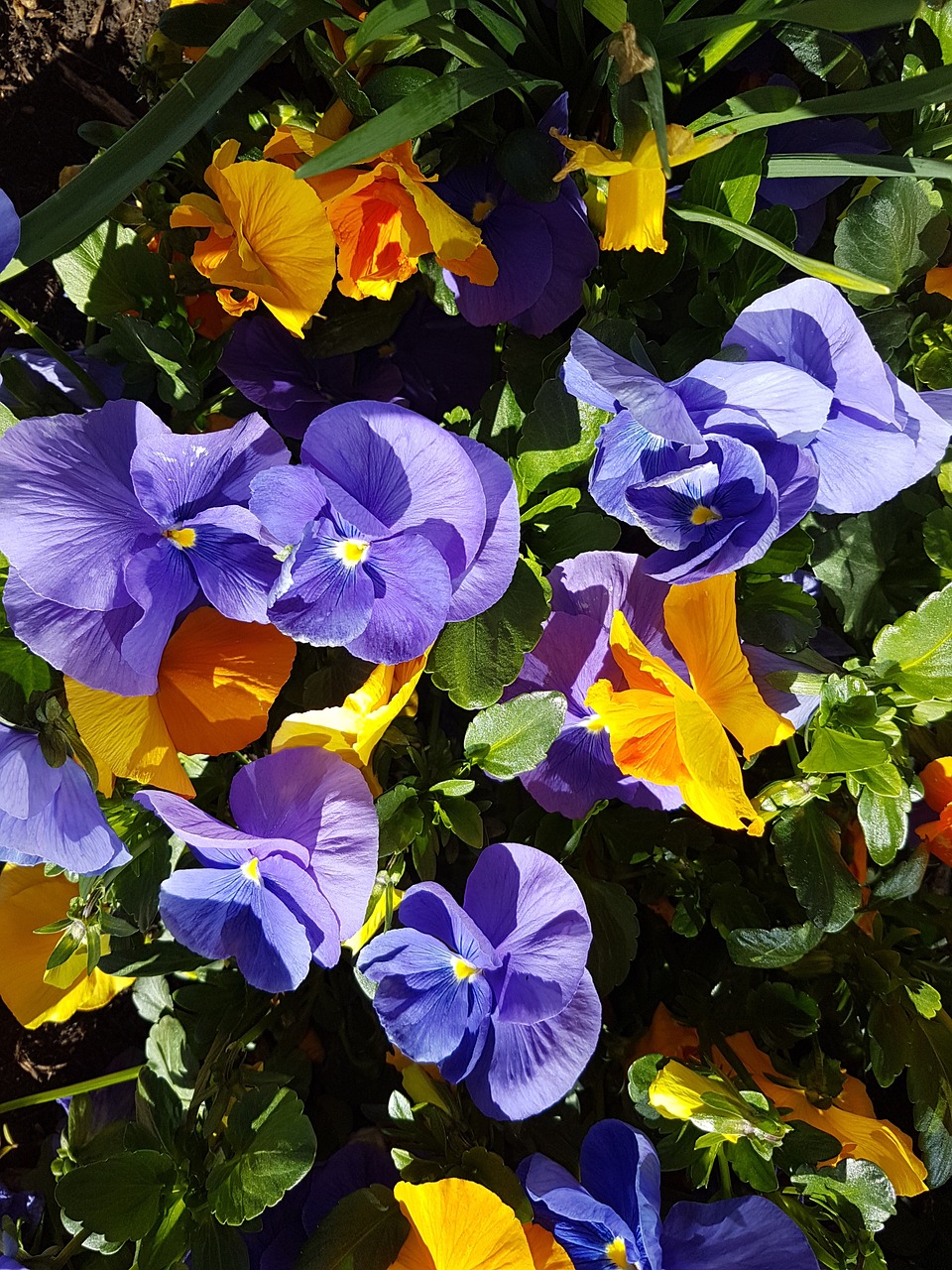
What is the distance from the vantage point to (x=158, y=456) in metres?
0.60

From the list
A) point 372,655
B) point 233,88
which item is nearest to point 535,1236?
point 372,655

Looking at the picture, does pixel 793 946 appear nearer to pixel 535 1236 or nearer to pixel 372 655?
pixel 535 1236

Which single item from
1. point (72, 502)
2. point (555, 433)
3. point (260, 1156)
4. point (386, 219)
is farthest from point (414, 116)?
point (260, 1156)

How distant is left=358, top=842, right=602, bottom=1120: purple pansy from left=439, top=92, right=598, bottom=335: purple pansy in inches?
16.4

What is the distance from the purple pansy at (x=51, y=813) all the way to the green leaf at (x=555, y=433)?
1.21 ft

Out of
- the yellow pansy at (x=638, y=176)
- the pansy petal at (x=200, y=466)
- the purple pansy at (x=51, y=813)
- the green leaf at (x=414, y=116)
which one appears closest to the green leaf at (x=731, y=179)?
the yellow pansy at (x=638, y=176)

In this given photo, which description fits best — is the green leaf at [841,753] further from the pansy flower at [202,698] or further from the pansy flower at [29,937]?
the pansy flower at [29,937]

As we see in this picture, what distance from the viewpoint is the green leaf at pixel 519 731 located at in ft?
2.29

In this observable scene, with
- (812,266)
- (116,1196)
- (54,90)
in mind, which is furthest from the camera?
(54,90)

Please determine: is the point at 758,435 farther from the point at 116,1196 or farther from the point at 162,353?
the point at 116,1196

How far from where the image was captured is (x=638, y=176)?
2.18 feet

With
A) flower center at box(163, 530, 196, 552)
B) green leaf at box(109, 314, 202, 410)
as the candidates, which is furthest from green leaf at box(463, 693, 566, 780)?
green leaf at box(109, 314, 202, 410)

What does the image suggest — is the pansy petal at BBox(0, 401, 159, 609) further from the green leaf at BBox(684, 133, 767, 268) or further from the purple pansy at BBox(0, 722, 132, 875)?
the green leaf at BBox(684, 133, 767, 268)

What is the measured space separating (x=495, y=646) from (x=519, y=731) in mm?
68
